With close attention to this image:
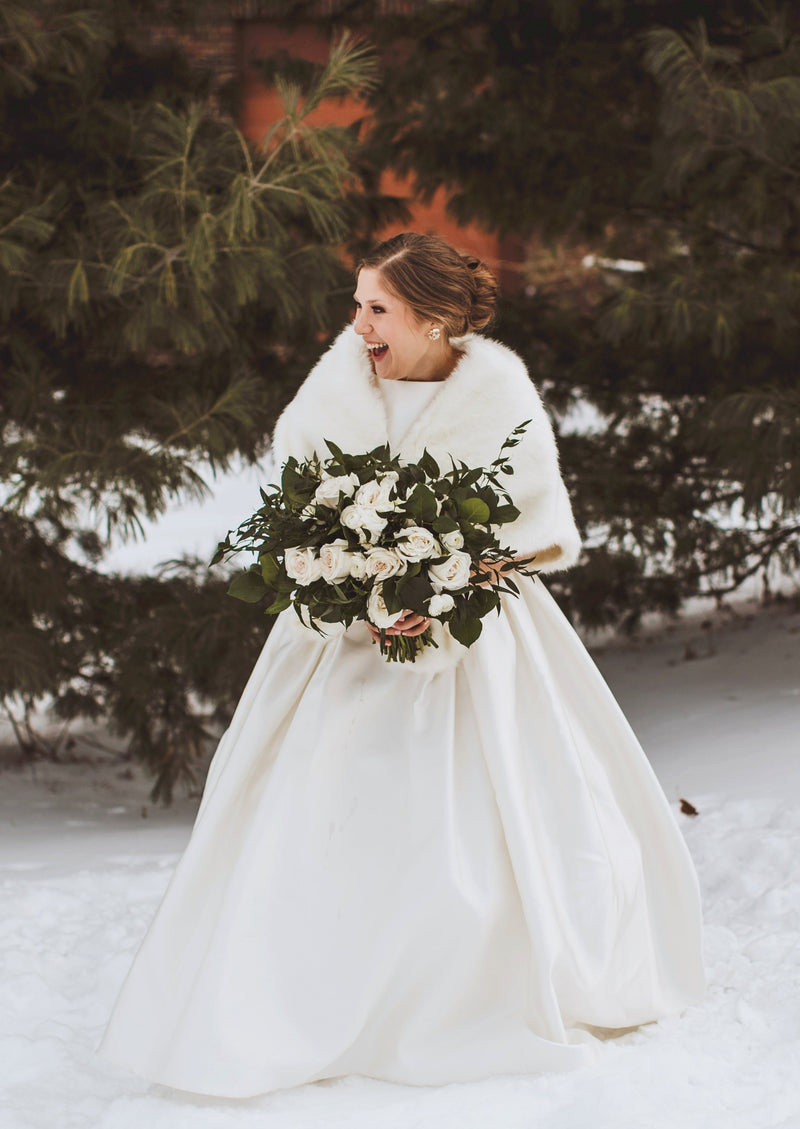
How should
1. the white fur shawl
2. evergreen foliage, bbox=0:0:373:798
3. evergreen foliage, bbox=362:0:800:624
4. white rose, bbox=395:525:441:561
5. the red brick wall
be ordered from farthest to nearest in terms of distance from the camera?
the red brick wall < evergreen foliage, bbox=362:0:800:624 < evergreen foliage, bbox=0:0:373:798 < the white fur shawl < white rose, bbox=395:525:441:561

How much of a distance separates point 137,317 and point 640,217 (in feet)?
8.92

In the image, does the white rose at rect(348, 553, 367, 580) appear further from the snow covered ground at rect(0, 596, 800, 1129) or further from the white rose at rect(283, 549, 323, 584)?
the snow covered ground at rect(0, 596, 800, 1129)

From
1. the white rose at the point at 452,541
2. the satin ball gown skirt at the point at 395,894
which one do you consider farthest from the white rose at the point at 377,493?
the satin ball gown skirt at the point at 395,894

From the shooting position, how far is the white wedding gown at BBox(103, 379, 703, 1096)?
2.42 m

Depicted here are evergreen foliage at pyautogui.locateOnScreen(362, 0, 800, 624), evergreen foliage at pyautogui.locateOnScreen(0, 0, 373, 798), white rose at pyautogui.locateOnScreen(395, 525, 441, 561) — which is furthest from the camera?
evergreen foliage at pyautogui.locateOnScreen(362, 0, 800, 624)

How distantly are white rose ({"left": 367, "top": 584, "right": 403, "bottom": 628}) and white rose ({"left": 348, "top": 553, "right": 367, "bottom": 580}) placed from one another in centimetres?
4

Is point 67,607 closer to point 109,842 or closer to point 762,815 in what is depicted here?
point 109,842

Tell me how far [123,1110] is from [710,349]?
4.04 meters

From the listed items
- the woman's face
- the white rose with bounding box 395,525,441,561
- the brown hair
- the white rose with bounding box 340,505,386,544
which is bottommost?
the white rose with bounding box 395,525,441,561

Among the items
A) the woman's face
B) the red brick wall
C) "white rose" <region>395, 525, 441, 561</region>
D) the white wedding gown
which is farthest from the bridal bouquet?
the red brick wall

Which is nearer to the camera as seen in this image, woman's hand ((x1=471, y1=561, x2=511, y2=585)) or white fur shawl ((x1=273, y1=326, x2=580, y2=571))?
woman's hand ((x1=471, y1=561, x2=511, y2=585))

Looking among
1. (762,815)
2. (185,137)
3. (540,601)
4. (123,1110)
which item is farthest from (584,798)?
(185,137)

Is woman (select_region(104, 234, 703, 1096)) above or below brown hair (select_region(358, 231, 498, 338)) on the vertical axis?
below

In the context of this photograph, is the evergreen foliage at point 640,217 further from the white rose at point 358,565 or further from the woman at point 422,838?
the white rose at point 358,565
